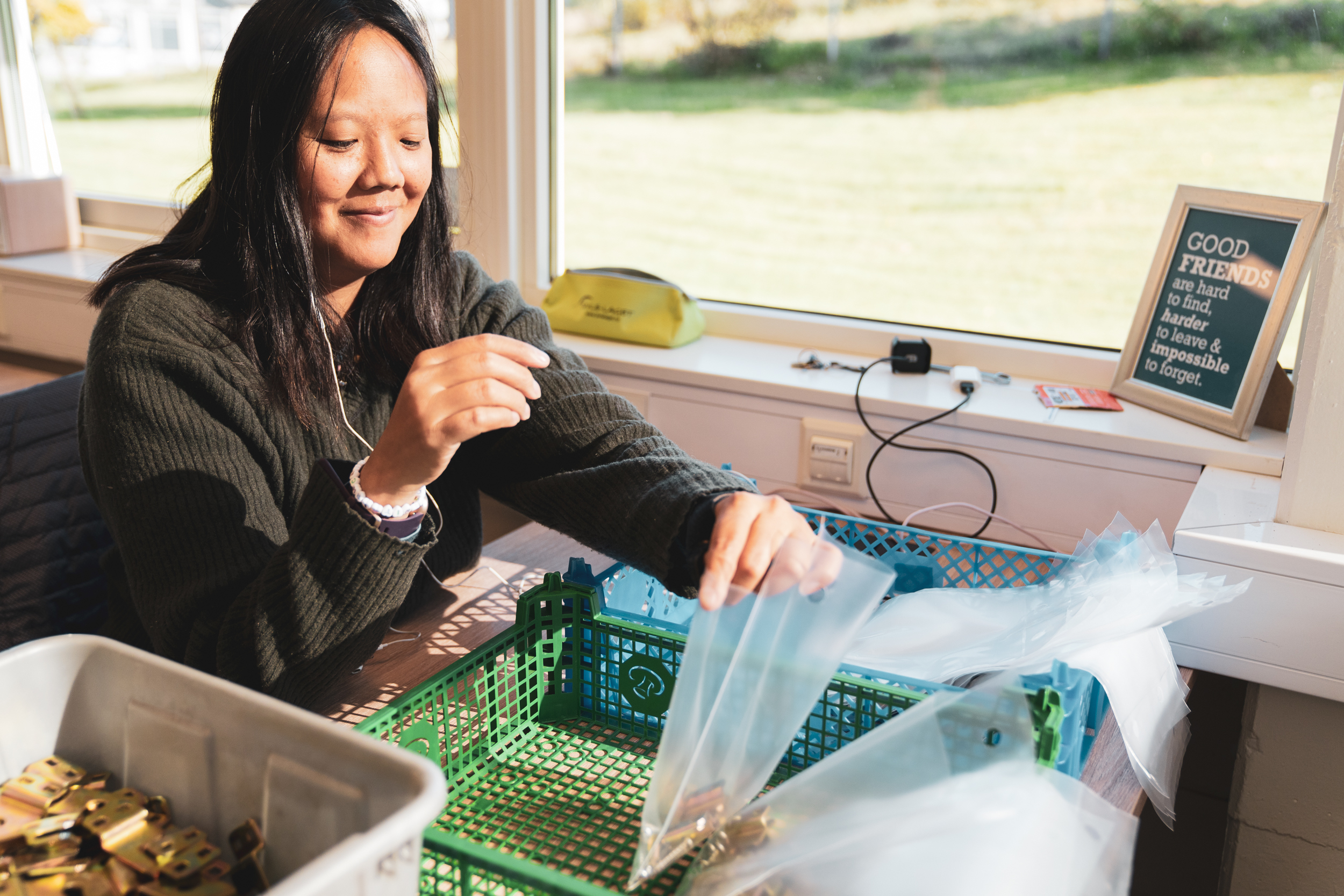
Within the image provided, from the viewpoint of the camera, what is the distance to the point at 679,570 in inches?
37.6

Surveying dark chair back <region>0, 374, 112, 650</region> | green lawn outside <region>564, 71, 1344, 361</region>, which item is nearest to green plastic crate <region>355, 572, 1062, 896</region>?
dark chair back <region>0, 374, 112, 650</region>

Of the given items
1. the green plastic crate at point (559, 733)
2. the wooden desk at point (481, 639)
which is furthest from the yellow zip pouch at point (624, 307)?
the green plastic crate at point (559, 733)

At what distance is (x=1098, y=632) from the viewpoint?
0.85 metres

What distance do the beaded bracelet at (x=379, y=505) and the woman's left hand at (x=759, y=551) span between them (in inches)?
9.5

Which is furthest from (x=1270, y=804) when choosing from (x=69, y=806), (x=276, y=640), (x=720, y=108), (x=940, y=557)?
(x=720, y=108)

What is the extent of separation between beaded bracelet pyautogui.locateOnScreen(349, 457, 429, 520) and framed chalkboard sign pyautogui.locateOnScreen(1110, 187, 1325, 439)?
3.62 feet

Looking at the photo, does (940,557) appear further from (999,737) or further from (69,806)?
(69,806)

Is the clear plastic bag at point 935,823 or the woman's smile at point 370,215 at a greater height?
the woman's smile at point 370,215

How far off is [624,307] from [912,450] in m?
0.59

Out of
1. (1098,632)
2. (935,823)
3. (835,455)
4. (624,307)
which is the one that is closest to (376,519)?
(935,823)

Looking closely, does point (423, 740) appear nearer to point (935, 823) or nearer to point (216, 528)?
point (216, 528)

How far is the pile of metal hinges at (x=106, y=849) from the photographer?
59cm

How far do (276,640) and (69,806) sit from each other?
0.79 ft

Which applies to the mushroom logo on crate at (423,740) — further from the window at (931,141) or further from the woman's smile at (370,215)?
the window at (931,141)
